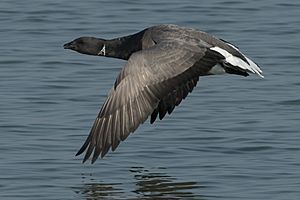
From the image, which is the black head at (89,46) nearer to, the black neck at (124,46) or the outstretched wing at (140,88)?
the black neck at (124,46)

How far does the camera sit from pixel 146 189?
12141 millimetres

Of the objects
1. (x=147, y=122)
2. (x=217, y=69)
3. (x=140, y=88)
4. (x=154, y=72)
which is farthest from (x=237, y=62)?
(x=147, y=122)

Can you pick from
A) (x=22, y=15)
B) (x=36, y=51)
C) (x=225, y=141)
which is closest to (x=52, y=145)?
(x=225, y=141)

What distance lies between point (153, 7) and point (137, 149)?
806 cm

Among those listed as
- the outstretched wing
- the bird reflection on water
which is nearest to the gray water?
the bird reflection on water

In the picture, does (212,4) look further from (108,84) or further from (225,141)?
(225,141)

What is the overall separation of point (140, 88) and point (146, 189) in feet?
3.68

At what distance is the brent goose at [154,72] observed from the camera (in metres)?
11.3

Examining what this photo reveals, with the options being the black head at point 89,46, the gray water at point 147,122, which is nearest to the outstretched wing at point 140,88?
the gray water at point 147,122

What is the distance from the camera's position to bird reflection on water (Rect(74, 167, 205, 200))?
11836 millimetres

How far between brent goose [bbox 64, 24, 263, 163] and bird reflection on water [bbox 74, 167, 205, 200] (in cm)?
63

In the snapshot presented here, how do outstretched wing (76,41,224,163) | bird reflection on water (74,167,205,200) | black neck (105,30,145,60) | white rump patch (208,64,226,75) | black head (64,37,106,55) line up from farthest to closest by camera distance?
1. black head (64,37,106,55)
2. black neck (105,30,145,60)
3. white rump patch (208,64,226,75)
4. bird reflection on water (74,167,205,200)
5. outstretched wing (76,41,224,163)

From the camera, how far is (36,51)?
17875 millimetres

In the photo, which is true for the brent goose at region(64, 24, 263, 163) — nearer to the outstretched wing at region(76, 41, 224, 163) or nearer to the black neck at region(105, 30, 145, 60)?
the outstretched wing at region(76, 41, 224, 163)
